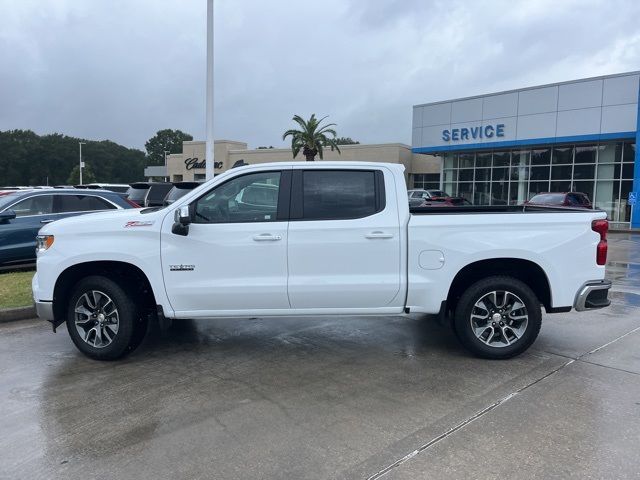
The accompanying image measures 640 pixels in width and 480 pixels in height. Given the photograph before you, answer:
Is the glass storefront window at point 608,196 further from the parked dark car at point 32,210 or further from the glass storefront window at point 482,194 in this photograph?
the parked dark car at point 32,210

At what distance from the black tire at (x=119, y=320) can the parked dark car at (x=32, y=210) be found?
17.2ft

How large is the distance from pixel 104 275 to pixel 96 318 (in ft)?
1.44

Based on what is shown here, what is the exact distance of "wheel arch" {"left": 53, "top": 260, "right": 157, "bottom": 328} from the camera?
17.3ft

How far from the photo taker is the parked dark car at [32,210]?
9.64 metres

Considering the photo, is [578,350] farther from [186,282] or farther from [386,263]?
[186,282]

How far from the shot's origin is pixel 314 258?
5.09 m

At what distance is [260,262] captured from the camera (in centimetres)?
508

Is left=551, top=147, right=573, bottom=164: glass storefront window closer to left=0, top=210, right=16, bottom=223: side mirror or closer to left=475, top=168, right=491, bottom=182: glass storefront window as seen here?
left=475, top=168, right=491, bottom=182: glass storefront window

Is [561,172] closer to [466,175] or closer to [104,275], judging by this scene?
[466,175]

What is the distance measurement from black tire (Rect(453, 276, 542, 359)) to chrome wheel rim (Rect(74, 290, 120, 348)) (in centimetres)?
343

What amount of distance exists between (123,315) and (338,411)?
94.2 inches

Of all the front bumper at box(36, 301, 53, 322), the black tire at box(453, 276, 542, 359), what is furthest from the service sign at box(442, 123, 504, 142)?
the front bumper at box(36, 301, 53, 322)

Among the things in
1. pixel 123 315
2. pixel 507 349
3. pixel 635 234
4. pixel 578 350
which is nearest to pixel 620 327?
pixel 578 350

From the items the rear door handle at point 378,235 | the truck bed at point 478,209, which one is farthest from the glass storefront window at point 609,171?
the rear door handle at point 378,235
